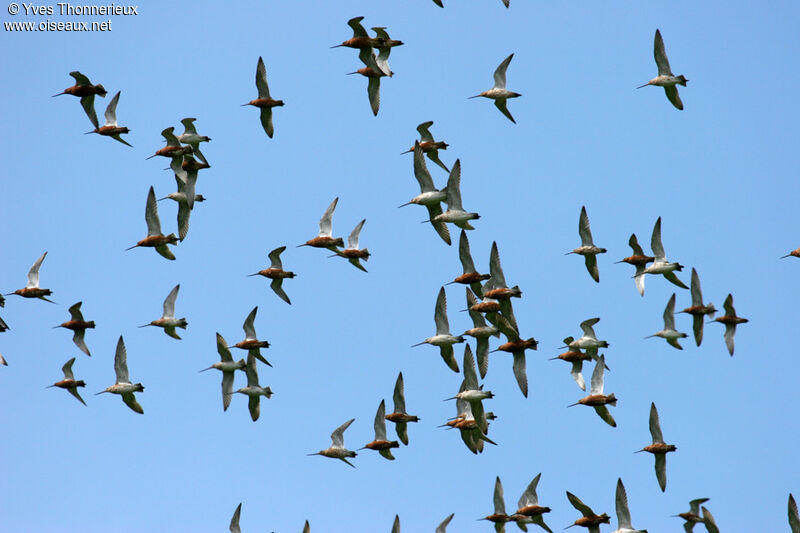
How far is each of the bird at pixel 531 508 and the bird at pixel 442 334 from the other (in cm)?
488

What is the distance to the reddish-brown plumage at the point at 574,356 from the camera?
5078cm

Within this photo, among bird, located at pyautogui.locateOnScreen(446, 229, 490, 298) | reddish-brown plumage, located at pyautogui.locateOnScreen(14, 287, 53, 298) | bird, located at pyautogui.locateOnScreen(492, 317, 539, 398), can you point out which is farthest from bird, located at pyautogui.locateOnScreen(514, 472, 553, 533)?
reddish-brown plumage, located at pyautogui.locateOnScreen(14, 287, 53, 298)

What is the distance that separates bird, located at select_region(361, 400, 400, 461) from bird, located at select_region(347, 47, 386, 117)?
962 cm

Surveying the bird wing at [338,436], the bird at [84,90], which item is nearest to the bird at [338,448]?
the bird wing at [338,436]

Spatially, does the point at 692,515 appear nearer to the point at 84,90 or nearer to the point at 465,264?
the point at 465,264

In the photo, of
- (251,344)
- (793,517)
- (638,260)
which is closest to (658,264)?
(638,260)

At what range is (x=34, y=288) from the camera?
1918 inches

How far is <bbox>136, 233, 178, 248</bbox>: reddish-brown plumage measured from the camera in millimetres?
48969

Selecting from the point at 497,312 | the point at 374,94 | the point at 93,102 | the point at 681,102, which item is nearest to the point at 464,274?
the point at 497,312

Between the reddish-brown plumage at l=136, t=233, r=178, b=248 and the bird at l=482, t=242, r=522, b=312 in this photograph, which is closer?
the bird at l=482, t=242, r=522, b=312

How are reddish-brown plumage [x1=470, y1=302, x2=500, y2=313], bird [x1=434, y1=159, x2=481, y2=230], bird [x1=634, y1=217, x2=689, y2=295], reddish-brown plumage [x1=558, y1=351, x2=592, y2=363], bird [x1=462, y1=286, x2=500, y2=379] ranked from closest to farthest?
bird [x1=434, y1=159, x2=481, y2=230] < reddish-brown plumage [x1=470, y1=302, x2=500, y2=313] < bird [x1=462, y1=286, x2=500, y2=379] < bird [x1=634, y1=217, x2=689, y2=295] < reddish-brown plumage [x1=558, y1=351, x2=592, y2=363]

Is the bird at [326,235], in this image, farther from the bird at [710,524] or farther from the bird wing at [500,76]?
the bird at [710,524]

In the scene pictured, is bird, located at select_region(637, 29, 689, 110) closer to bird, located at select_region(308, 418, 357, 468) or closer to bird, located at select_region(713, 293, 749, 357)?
bird, located at select_region(713, 293, 749, 357)

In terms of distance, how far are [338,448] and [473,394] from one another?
5217 mm
